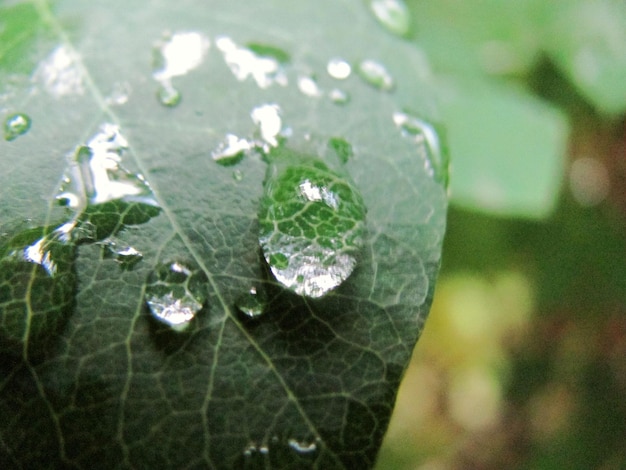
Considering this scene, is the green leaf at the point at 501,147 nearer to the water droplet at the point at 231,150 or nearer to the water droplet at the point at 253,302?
the water droplet at the point at 231,150

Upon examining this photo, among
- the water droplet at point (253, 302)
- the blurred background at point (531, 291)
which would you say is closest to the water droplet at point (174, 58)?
the water droplet at point (253, 302)

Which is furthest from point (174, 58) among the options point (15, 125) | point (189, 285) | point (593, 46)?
point (593, 46)

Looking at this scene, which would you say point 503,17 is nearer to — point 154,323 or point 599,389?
point 599,389

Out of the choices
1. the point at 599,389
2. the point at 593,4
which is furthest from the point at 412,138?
the point at 599,389

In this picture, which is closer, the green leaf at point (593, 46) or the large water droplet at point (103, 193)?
the large water droplet at point (103, 193)

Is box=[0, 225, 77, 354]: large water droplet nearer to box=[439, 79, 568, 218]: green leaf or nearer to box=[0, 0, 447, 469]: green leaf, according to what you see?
box=[0, 0, 447, 469]: green leaf

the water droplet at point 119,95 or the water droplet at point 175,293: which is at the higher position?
the water droplet at point 119,95
